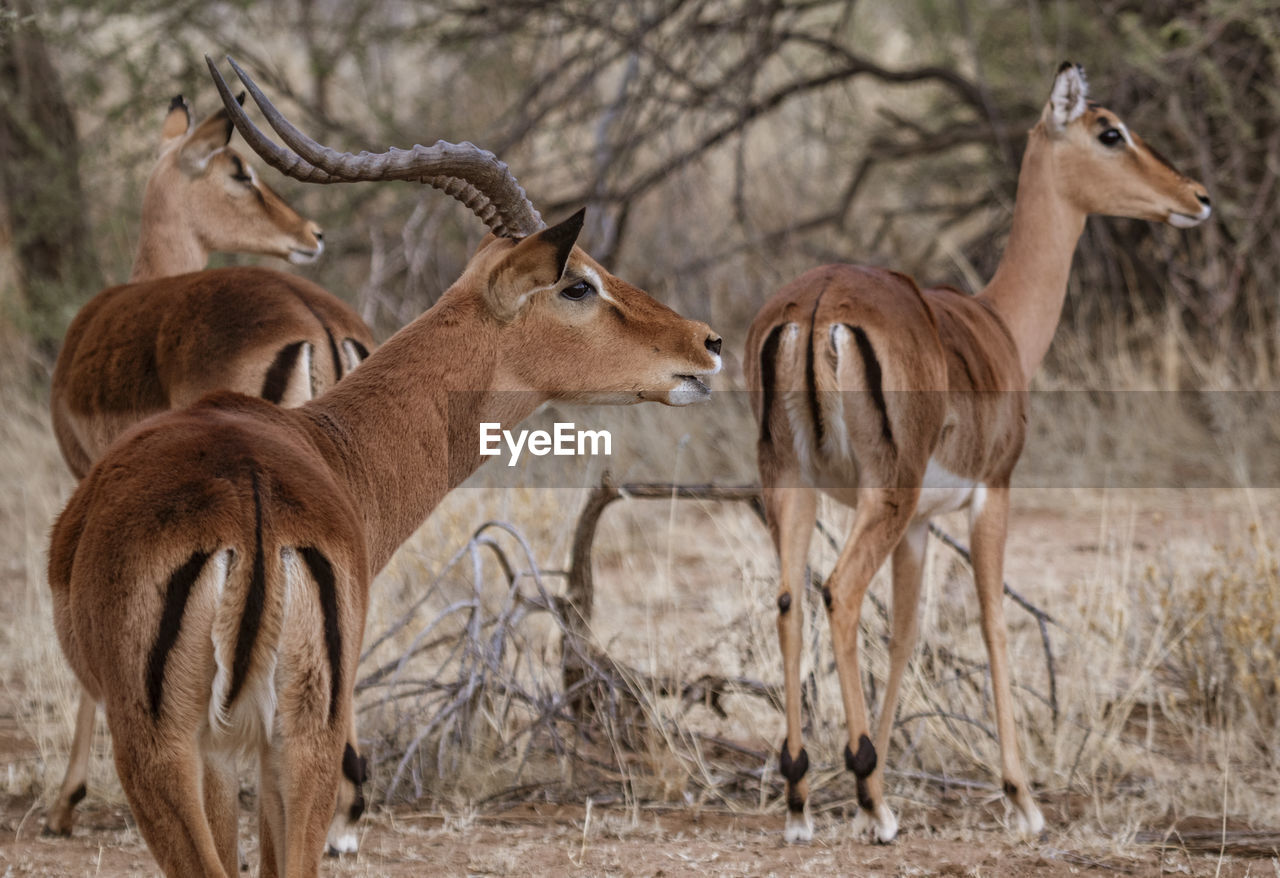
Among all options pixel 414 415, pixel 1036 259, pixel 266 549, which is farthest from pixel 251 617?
pixel 1036 259

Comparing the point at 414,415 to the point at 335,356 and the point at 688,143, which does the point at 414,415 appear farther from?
the point at 688,143

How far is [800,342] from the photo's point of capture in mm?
4352

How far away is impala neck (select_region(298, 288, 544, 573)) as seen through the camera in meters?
3.17

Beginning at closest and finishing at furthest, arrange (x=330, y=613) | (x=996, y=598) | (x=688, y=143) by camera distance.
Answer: (x=330, y=613) < (x=996, y=598) < (x=688, y=143)

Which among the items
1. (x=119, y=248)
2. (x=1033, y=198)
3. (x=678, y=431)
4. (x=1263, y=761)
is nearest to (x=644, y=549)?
(x=678, y=431)

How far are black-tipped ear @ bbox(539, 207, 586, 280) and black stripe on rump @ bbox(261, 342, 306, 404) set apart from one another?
1.33 m

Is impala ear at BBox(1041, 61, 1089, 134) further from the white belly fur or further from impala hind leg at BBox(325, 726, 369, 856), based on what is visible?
impala hind leg at BBox(325, 726, 369, 856)

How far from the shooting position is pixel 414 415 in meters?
3.27

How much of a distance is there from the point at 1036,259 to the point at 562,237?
290cm

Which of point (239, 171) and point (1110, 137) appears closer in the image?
point (1110, 137)

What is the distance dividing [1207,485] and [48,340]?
7.86 m

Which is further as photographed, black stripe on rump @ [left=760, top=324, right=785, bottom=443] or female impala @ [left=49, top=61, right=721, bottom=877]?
black stripe on rump @ [left=760, top=324, right=785, bottom=443]

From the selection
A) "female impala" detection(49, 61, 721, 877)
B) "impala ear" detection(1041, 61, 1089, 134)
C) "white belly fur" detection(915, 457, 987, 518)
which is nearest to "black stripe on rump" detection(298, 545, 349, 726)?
"female impala" detection(49, 61, 721, 877)

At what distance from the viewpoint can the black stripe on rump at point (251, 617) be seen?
93.8 inches
